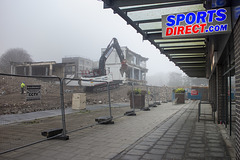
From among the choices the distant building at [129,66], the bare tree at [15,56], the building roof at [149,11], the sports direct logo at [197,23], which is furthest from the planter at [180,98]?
the bare tree at [15,56]

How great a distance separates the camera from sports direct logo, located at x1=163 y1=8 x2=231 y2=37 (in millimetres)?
4008

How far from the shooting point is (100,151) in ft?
14.6

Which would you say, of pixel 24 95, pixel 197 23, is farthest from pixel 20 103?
pixel 197 23

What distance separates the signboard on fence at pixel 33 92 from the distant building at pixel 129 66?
3805 centimetres

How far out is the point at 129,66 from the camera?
5150 centimetres

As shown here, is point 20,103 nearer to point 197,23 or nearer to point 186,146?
point 186,146

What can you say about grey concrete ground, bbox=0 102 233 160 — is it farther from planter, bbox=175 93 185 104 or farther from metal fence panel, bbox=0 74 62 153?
planter, bbox=175 93 185 104

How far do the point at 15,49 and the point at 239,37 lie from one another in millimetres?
108258

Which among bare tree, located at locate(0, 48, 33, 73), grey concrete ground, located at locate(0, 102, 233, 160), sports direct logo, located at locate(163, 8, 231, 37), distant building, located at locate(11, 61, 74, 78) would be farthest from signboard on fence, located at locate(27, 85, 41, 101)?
bare tree, located at locate(0, 48, 33, 73)

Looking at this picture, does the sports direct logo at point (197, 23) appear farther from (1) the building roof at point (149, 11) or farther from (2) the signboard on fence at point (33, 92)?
(2) the signboard on fence at point (33, 92)

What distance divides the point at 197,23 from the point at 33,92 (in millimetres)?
4358

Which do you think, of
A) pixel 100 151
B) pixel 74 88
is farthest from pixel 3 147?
pixel 74 88

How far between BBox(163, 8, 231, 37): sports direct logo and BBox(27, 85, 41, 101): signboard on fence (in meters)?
3.58

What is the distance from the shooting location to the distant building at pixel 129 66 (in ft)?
160
